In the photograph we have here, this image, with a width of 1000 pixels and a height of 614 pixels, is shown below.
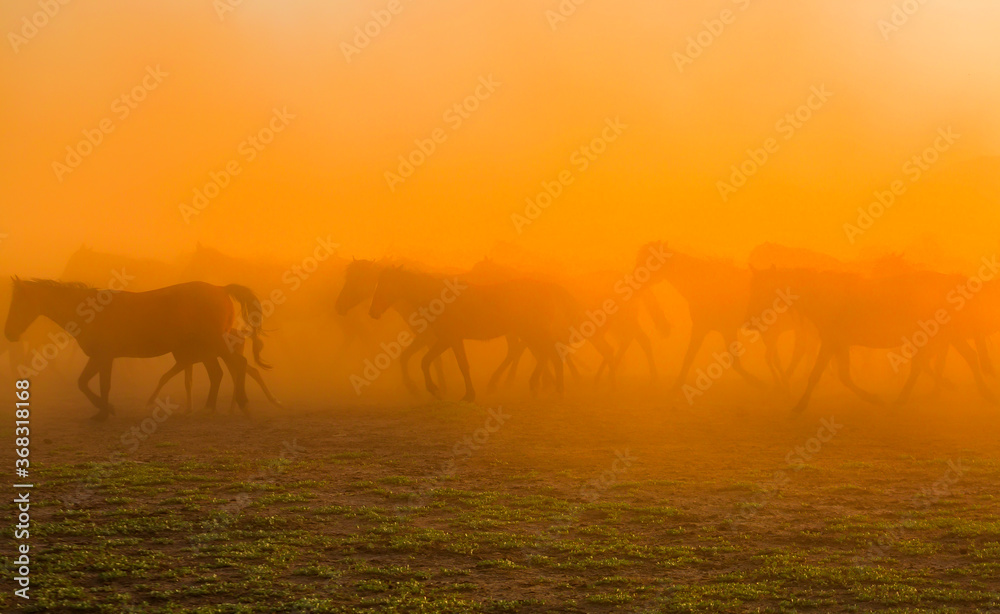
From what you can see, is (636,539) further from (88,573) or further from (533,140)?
(533,140)

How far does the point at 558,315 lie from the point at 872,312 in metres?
6.03

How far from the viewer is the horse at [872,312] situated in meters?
14.8

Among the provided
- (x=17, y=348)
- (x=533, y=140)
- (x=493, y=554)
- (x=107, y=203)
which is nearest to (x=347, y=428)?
(x=493, y=554)

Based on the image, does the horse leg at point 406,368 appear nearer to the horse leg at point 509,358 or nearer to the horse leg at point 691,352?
the horse leg at point 509,358

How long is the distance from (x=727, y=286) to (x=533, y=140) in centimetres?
6611

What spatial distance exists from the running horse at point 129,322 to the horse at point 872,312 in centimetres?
992

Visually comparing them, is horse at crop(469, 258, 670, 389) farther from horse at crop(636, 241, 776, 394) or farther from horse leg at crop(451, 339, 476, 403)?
horse leg at crop(451, 339, 476, 403)

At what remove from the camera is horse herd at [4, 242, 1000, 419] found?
46.4ft

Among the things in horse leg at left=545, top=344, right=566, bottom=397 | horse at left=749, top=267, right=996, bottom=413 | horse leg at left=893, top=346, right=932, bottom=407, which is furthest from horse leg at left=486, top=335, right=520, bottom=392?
horse leg at left=893, top=346, right=932, bottom=407

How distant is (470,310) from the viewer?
1617 centimetres

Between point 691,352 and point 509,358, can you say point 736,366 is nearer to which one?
point 691,352

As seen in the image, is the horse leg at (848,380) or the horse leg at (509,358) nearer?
the horse leg at (848,380)

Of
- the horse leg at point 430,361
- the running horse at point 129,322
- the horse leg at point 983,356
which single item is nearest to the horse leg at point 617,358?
the horse leg at point 430,361

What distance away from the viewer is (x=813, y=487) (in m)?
9.59
